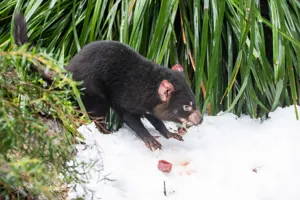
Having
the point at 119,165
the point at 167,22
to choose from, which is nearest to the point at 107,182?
the point at 119,165

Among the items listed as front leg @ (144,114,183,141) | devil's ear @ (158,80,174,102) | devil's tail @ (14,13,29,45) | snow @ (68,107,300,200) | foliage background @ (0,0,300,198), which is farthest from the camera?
foliage background @ (0,0,300,198)

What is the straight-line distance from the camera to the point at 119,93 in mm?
2748

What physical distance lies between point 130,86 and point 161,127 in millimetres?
312

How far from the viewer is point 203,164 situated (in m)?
2.52

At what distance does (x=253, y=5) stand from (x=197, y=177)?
3.58 ft

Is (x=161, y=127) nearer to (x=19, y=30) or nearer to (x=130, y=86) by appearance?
(x=130, y=86)

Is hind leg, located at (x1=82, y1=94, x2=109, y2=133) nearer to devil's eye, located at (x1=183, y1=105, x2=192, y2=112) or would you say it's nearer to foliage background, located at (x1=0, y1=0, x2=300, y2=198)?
foliage background, located at (x1=0, y1=0, x2=300, y2=198)

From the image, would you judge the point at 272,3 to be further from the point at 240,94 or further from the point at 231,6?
the point at 240,94

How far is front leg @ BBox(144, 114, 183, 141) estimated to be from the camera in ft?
9.17

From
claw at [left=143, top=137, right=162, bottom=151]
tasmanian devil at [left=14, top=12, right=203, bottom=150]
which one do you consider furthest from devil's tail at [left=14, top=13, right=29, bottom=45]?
claw at [left=143, top=137, right=162, bottom=151]

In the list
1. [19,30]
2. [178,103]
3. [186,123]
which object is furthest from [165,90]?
[19,30]

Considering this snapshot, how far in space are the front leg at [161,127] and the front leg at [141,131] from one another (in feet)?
0.46

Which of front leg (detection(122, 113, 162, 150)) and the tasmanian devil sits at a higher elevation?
the tasmanian devil

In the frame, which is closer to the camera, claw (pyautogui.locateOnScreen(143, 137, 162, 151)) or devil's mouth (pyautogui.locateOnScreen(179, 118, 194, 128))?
claw (pyautogui.locateOnScreen(143, 137, 162, 151))
